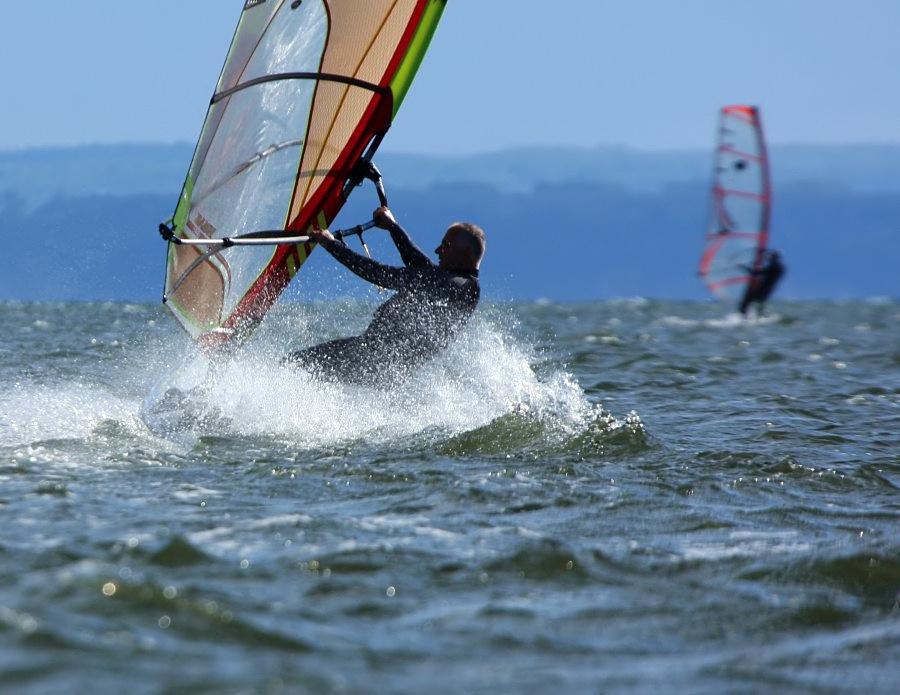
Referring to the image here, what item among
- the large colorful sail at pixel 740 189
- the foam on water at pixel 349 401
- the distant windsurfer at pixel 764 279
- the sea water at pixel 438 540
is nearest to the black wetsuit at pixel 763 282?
the distant windsurfer at pixel 764 279

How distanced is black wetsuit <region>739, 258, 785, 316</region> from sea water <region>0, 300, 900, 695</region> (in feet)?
65.6

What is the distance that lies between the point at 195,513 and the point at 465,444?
7.08ft

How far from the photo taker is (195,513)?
428 cm

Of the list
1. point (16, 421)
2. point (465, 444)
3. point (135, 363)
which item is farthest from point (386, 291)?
point (135, 363)

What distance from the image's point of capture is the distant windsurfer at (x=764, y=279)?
27344mm

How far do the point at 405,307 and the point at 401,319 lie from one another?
0.09m

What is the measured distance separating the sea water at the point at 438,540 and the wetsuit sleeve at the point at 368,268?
2.45 feet

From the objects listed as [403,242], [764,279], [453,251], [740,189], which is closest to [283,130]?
[403,242]

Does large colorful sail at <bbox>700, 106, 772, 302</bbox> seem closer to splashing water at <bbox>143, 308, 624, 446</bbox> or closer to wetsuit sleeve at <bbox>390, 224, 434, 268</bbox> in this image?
splashing water at <bbox>143, 308, 624, 446</bbox>

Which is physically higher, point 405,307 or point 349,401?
point 405,307

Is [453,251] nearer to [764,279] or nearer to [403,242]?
[403,242]

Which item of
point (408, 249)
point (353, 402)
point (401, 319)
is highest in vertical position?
point (408, 249)

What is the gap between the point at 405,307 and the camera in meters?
6.62

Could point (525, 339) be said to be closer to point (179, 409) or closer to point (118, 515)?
point (179, 409)
